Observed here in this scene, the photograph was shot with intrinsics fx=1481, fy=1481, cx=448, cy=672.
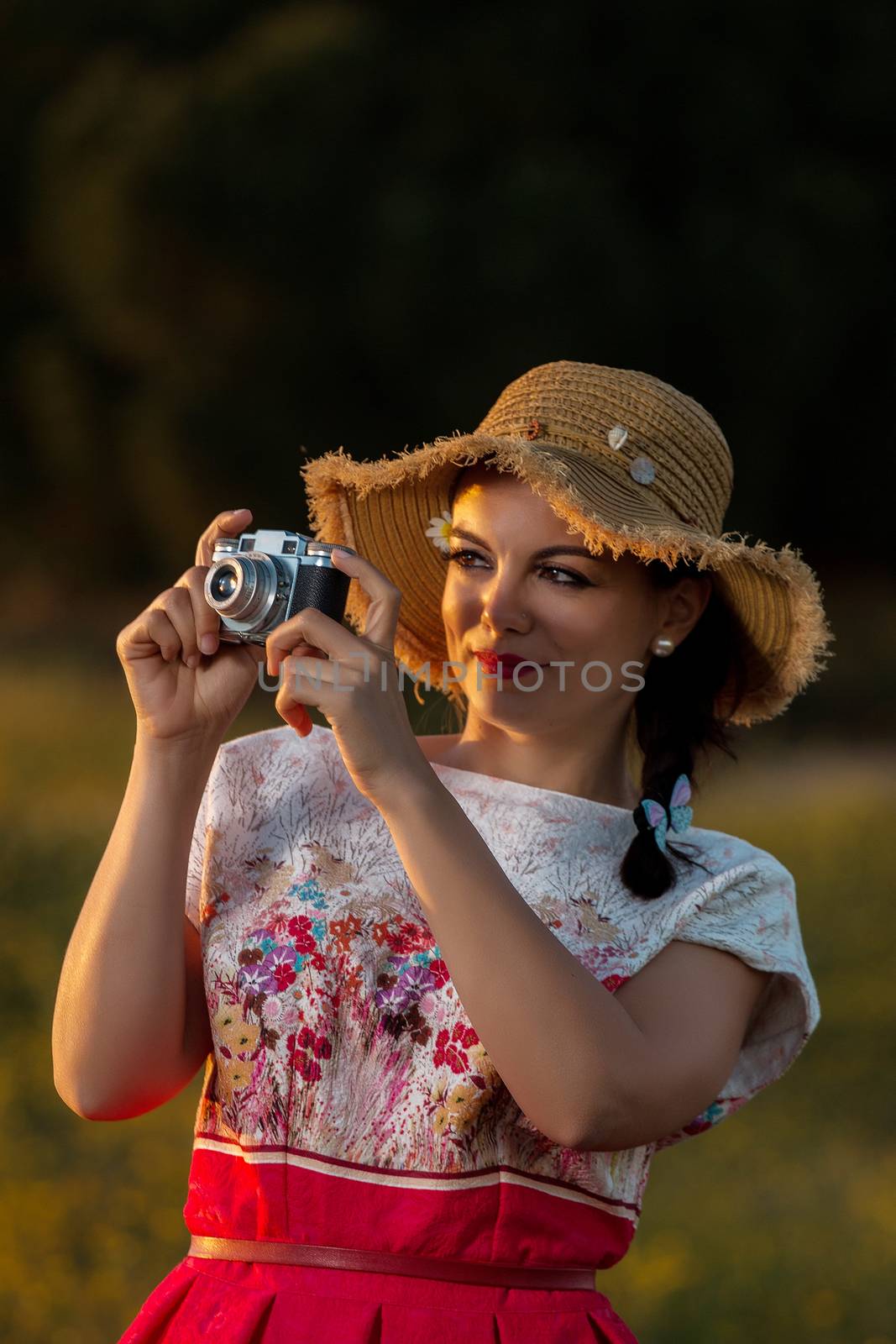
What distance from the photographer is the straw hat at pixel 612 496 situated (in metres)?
1.49

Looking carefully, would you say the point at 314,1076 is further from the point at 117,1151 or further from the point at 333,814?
the point at 117,1151

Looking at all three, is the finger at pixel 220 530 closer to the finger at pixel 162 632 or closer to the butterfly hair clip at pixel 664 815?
the finger at pixel 162 632

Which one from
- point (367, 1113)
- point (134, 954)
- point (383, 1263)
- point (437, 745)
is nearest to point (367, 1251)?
point (383, 1263)

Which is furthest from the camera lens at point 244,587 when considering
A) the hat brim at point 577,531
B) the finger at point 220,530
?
the hat brim at point 577,531

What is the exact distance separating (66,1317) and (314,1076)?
2.24 meters

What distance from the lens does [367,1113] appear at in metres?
1.36

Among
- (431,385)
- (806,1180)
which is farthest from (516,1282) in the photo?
(431,385)

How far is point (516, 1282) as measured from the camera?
4.46ft

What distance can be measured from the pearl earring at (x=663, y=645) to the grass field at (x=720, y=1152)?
1510 millimetres

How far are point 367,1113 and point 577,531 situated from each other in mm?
604

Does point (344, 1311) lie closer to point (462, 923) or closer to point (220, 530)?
point (462, 923)

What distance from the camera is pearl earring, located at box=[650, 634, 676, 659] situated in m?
1.64

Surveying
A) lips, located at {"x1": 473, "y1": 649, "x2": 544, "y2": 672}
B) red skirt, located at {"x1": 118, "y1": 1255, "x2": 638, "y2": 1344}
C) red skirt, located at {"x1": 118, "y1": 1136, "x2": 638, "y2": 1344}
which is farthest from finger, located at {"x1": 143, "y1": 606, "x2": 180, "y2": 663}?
red skirt, located at {"x1": 118, "y1": 1255, "x2": 638, "y2": 1344}

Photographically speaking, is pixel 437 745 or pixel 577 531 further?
pixel 437 745
